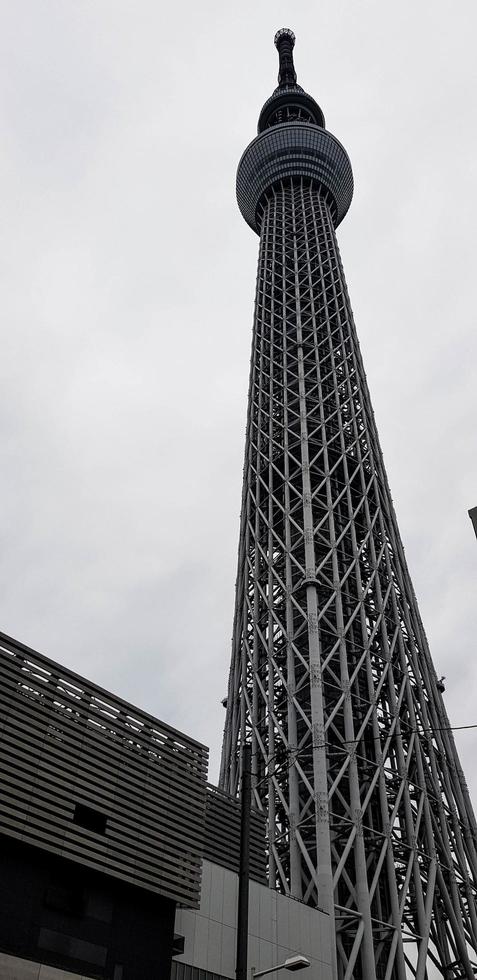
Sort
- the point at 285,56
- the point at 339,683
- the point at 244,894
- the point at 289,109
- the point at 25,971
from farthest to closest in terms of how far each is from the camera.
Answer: the point at 285,56 < the point at 289,109 < the point at 339,683 < the point at 25,971 < the point at 244,894

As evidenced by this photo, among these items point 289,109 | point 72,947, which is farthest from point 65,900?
point 289,109

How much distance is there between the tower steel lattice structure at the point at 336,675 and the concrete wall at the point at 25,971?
14180 millimetres

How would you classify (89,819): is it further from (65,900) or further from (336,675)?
(336,675)

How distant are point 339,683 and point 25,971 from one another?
3013 cm

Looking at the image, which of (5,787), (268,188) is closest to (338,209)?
(268,188)

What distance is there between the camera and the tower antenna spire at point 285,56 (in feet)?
327

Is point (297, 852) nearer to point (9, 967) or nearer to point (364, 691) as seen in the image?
point (364, 691)

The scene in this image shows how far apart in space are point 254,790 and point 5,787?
90.5ft

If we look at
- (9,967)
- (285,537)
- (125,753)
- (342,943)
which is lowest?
(9,967)

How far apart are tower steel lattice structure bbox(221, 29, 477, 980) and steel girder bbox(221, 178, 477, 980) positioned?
0.13 metres

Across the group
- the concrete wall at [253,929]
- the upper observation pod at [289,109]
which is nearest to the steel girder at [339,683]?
the concrete wall at [253,929]

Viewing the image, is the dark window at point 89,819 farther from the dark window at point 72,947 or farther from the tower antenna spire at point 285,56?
the tower antenna spire at point 285,56

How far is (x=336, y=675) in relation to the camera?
51.6 metres

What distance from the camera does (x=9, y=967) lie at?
830 inches
